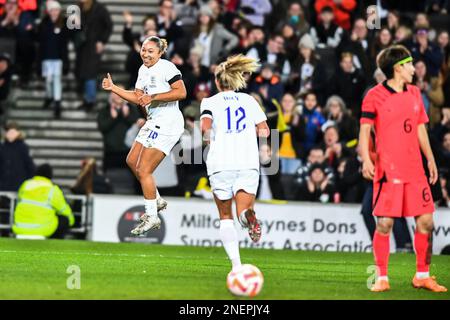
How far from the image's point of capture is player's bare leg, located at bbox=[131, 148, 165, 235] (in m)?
17.1

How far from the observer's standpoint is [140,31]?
96.2 ft

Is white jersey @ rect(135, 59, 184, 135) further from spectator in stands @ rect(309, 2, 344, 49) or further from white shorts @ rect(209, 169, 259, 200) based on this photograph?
spectator in stands @ rect(309, 2, 344, 49)

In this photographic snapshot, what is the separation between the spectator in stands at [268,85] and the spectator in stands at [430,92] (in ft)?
8.46

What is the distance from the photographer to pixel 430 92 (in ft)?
86.7

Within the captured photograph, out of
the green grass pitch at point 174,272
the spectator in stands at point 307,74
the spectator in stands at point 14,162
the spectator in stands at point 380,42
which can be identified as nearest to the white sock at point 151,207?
the green grass pitch at point 174,272

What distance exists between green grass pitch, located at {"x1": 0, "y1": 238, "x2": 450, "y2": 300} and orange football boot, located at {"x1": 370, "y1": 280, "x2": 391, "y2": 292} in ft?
0.33

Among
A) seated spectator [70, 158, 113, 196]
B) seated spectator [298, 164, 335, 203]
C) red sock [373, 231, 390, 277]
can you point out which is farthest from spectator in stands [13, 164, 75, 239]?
red sock [373, 231, 390, 277]

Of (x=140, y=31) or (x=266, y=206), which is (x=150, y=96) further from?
(x=140, y=31)

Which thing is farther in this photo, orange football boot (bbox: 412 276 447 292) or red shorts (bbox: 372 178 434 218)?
orange football boot (bbox: 412 276 447 292)

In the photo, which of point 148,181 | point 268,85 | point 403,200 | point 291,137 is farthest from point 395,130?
point 268,85

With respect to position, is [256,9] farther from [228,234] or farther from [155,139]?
[228,234]

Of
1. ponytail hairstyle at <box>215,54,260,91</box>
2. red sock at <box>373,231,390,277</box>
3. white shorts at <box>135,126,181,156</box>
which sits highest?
ponytail hairstyle at <box>215,54,260,91</box>

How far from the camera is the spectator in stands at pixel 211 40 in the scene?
27250 millimetres
